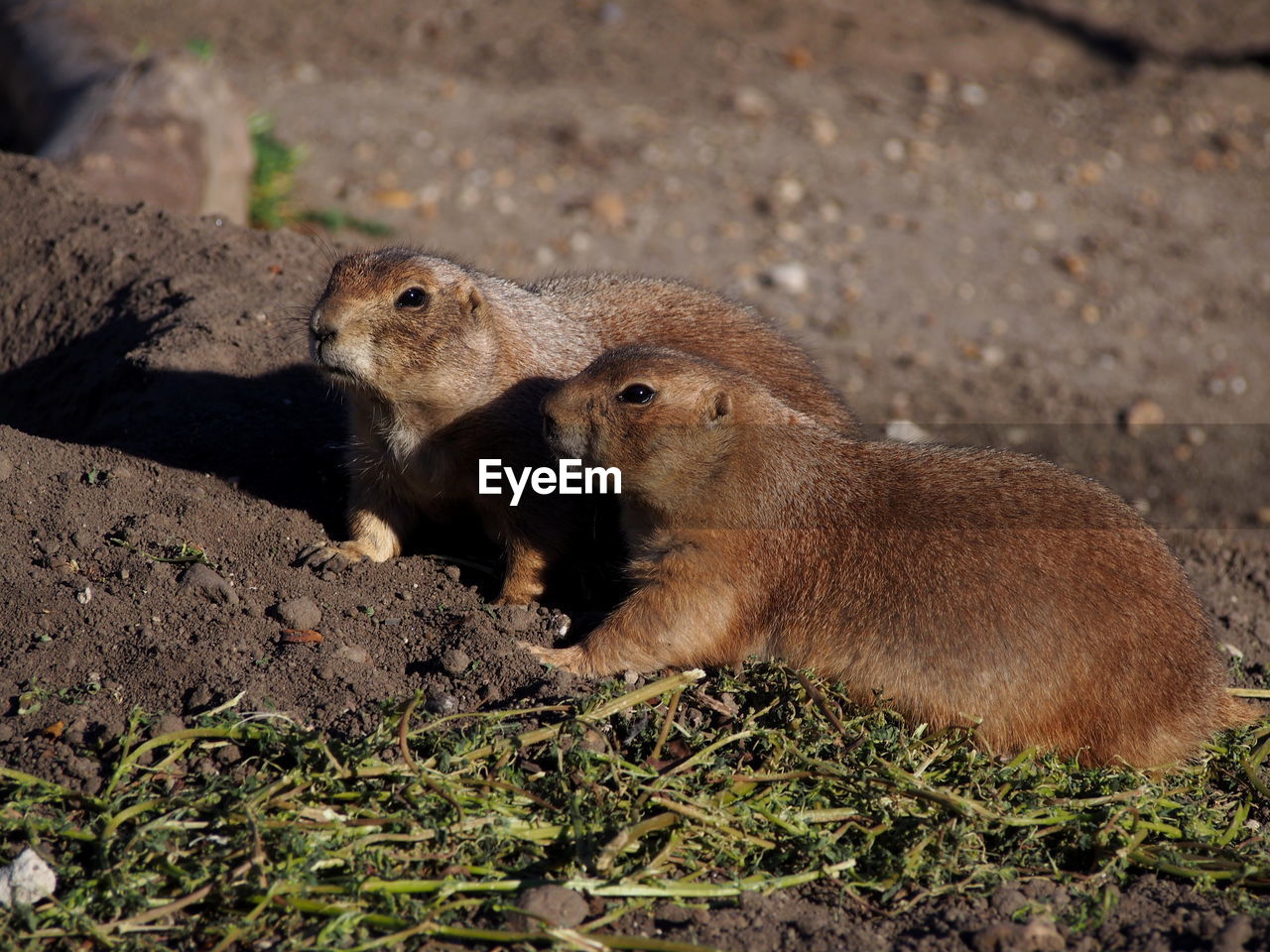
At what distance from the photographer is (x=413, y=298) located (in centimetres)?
492

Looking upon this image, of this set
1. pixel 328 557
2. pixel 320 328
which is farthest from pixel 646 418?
pixel 328 557

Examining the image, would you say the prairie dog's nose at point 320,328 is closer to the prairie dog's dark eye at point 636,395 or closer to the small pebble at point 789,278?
the prairie dog's dark eye at point 636,395

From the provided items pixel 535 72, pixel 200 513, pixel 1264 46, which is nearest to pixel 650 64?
pixel 535 72

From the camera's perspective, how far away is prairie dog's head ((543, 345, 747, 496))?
→ 15.3 feet

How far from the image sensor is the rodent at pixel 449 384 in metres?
4.84

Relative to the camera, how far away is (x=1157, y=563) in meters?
4.64

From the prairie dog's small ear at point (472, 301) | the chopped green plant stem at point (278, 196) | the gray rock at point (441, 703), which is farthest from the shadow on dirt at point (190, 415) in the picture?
the chopped green plant stem at point (278, 196)

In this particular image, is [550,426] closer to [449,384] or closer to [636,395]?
[636,395]

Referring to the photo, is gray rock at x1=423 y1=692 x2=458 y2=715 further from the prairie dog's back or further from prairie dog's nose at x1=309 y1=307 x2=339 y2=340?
the prairie dog's back

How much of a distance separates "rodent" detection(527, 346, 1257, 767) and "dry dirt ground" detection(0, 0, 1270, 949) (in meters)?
0.61

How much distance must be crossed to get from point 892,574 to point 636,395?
1.11m

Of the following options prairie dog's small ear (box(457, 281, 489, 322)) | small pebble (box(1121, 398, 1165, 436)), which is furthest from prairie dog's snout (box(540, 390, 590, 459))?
small pebble (box(1121, 398, 1165, 436))

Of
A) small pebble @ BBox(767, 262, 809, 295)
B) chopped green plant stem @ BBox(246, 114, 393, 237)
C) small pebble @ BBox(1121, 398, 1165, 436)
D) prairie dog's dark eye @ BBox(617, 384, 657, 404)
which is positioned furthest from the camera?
small pebble @ BBox(767, 262, 809, 295)

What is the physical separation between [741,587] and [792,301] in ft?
19.0
